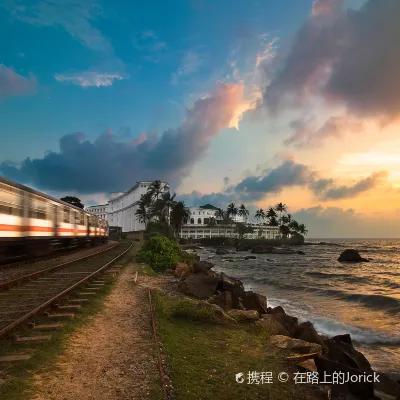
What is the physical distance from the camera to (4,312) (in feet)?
28.6

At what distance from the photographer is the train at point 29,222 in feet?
54.4

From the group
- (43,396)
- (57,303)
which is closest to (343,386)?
(43,396)

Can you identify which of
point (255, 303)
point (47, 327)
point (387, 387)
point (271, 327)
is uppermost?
point (47, 327)

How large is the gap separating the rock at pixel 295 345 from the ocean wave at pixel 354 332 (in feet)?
20.3

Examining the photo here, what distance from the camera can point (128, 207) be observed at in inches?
5930

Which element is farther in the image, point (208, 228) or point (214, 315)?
point (208, 228)

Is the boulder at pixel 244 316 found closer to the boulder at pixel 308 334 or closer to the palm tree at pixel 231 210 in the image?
the boulder at pixel 308 334

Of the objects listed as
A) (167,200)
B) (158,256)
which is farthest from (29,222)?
(167,200)

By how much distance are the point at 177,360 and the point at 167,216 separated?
9724 cm

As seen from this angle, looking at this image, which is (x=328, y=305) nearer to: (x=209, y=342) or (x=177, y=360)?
(x=209, y=342)

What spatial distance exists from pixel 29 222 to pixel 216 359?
16.0 metres

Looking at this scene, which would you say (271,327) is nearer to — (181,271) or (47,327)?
(47,327)

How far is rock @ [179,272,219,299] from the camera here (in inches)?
587

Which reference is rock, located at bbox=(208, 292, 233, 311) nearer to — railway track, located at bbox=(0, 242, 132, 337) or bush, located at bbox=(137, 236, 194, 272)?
railway track, located at bbox=(0, 242, 132, 337)
